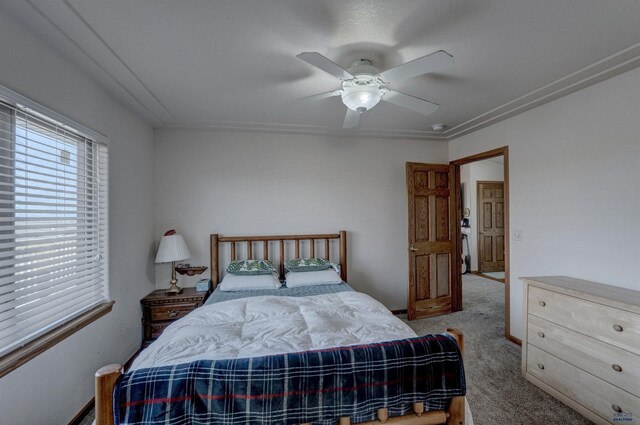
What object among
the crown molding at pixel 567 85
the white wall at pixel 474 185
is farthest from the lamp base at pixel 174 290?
the white wall at pixel 474 185

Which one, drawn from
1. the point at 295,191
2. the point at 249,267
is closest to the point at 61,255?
the point at 249,267

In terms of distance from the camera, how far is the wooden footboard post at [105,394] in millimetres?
881

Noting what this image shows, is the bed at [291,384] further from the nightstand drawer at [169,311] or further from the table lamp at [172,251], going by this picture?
the table lamp at [172,251]

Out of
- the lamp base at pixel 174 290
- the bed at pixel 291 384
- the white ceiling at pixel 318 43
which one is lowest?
the lamp base at pixel 174 290

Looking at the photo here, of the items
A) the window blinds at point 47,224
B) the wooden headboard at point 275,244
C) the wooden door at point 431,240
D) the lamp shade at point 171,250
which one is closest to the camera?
Result: the window blinds at point 47,224

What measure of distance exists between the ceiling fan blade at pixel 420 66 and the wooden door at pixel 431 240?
1.97m

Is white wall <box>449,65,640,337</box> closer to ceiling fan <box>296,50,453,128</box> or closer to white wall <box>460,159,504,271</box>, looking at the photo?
ceiling fan <box>296,50,453,128</box>

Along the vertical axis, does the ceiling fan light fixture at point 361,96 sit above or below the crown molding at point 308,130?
below

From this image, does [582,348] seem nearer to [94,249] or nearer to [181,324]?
[181,324]

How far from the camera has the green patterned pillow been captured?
3117 millimetres

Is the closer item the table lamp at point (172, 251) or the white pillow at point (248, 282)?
the white pillow at point (248, 282)

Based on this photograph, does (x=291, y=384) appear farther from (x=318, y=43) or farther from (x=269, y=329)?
(x=318, y=43)

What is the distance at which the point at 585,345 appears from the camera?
191cm

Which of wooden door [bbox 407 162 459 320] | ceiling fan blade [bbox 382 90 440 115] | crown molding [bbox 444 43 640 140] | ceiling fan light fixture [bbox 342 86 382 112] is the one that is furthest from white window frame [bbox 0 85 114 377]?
crown molding [bbox 444 43 640 140]
